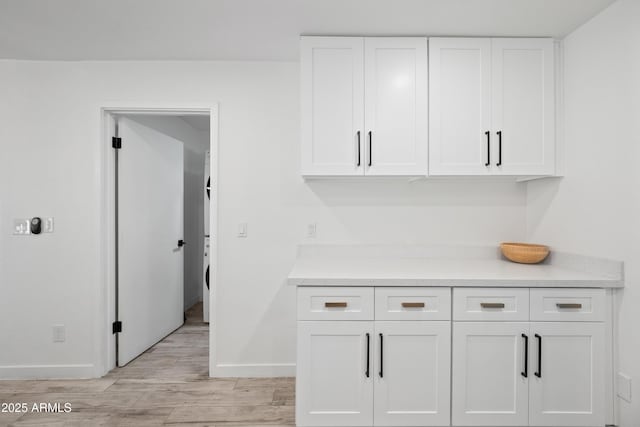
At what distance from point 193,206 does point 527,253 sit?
3852mm

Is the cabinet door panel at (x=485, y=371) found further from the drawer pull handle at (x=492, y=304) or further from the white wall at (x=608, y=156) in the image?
the white wall at (x=608, y=156)

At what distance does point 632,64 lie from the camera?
173 cm

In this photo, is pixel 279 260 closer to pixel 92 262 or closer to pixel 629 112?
pixel 92 262

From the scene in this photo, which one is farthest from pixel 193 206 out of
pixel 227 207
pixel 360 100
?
pixel 360 100

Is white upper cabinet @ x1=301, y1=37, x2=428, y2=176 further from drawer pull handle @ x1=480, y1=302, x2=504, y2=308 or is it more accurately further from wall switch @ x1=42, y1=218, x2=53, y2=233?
wall switch @ x1=42, y1=218, x2=53, y2=233

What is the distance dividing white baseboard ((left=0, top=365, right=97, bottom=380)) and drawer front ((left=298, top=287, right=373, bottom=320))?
186cm

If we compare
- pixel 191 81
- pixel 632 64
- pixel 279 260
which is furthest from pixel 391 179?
pixel 191 81

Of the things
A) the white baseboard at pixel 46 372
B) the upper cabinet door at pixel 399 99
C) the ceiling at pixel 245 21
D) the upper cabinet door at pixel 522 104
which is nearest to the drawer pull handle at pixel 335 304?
the upper cabinet door at pixel 399 99

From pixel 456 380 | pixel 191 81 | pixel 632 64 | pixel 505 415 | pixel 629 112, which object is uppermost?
pixel 191 81

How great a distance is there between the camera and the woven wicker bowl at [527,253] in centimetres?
225

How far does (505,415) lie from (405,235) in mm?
1206

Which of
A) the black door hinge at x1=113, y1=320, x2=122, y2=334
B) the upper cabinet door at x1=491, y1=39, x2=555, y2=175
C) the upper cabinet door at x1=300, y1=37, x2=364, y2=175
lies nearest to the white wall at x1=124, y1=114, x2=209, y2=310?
the black door hinge at x1=113, y1=320, x2=122, y2=334

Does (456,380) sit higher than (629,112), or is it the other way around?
(629,112)

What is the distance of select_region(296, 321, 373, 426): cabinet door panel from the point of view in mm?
1810
